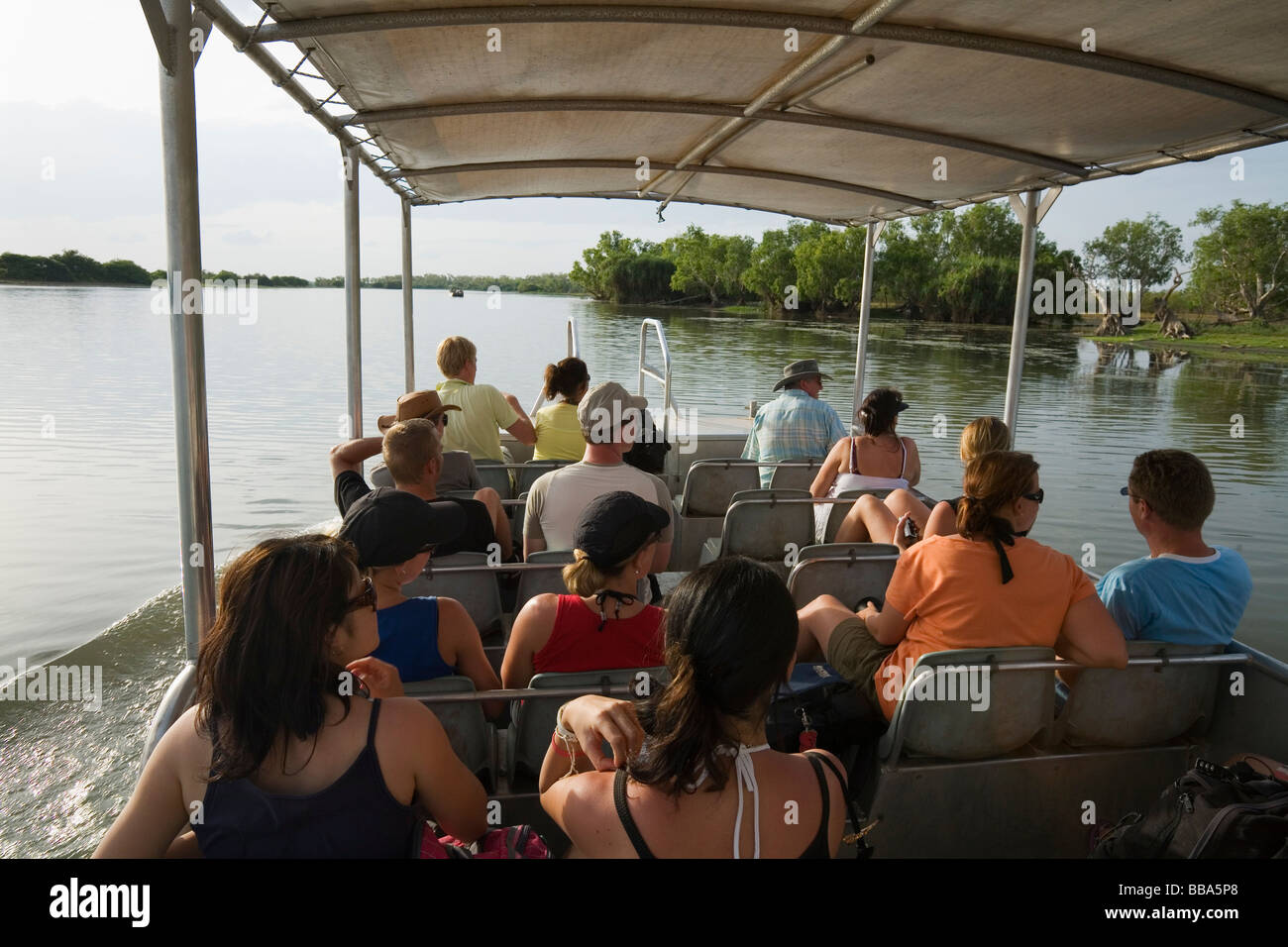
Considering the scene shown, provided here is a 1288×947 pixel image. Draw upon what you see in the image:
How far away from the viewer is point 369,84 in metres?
4.11

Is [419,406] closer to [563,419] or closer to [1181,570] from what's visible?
[563,419]

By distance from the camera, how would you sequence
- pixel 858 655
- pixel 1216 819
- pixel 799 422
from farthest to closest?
pixel 799 422
pixel 858 655
pixel 1216 819

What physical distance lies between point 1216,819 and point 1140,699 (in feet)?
2.30

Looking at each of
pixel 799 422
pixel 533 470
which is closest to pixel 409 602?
pixel 533 470

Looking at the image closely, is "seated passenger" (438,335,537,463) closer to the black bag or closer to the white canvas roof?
the white canvas roof

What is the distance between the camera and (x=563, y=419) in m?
5.10

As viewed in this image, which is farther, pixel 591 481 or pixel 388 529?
pixel 591 481

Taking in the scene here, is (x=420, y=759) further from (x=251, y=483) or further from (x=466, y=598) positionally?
(x=251, y=483)

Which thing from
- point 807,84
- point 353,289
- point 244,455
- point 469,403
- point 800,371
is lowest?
point 244,455

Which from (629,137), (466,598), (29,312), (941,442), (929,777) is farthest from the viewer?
(29,312)

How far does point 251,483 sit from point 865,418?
8038 mm

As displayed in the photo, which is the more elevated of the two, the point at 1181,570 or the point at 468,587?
the point at 1181,570

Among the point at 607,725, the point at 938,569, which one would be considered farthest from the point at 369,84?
the point at 607,725

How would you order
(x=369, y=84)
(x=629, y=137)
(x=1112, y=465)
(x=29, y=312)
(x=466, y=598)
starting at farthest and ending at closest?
(x=29, y=312)
(x=1112, y=465)
(x=629, y=137)
(x=369, y=84)
(x=466, y=598)
